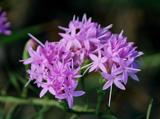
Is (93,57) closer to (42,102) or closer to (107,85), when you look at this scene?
(107,85)

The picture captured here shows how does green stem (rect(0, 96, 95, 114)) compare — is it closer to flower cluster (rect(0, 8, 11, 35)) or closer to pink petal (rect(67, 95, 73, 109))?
pink petal (rect(67, 95, 73, 109))

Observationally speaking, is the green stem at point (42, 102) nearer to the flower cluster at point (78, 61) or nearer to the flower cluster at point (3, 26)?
the flower cluster at point (78, 61)

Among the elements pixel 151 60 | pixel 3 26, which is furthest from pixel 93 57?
pixel 151 60

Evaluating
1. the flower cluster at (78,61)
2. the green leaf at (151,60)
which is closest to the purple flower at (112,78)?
the flower cluster at (78,61)

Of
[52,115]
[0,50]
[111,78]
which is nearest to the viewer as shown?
[111,78]

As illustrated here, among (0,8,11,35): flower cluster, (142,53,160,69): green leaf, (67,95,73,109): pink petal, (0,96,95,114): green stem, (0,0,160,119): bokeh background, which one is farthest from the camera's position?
(0,0,160,119): bokeh background

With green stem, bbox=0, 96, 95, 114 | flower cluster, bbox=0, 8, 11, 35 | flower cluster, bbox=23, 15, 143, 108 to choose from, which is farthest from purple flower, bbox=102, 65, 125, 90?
flower cluster, bbox=0, 8, 11, 35

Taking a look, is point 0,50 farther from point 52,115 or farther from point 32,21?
point 52,115

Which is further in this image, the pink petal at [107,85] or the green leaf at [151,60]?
the green leaf at [151,60]

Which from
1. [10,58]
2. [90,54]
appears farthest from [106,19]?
[90,54]
